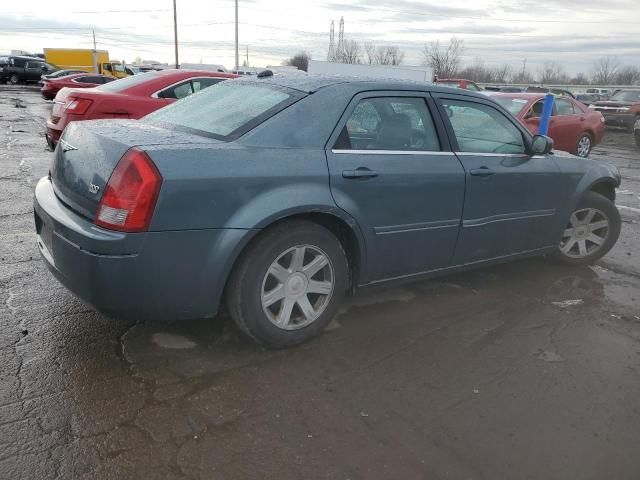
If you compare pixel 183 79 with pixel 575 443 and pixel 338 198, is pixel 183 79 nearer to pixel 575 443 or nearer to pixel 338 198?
pixel 338 198

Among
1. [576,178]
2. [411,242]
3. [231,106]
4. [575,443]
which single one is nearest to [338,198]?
[411,242]

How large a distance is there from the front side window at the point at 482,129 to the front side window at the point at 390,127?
240 millimetres

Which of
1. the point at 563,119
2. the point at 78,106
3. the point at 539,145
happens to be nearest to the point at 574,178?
the point at 539,145

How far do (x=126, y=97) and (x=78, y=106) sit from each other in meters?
0.61

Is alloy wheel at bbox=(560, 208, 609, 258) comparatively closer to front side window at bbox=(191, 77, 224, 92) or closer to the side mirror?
the side mirror

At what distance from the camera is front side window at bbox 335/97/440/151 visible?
11.2 ft

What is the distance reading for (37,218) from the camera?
3.36 metres

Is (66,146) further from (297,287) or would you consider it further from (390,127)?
(390,127)

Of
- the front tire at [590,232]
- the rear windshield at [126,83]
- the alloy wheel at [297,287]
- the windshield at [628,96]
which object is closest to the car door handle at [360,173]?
the alloy wheel at [297,287]

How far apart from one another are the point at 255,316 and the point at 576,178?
126 inches

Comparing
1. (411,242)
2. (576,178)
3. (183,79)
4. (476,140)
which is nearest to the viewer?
(411,242)

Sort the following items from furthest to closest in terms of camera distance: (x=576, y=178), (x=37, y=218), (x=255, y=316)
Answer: (x=576, y=178) → (x=37, y=218) → (x=255, y=316)

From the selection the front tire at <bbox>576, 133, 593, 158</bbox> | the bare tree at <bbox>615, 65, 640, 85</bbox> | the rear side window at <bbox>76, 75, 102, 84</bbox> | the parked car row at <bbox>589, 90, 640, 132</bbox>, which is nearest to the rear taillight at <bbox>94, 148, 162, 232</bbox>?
the front tire at <bbox>576, 133, 593, 158</bbox>

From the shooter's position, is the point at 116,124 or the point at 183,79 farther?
the point at 183,79
